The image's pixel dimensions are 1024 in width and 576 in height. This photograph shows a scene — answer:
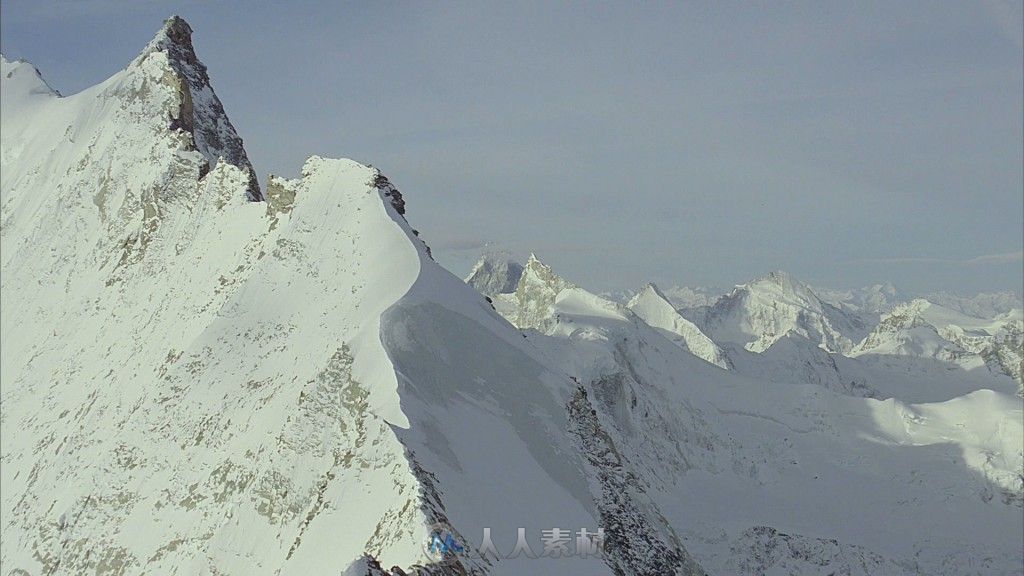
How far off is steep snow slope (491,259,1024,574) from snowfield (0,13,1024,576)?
0.47 m

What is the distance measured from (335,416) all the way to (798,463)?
9820 cm

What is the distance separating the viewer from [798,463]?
128 m

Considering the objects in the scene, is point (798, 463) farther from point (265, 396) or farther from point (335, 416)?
point (335, 416)

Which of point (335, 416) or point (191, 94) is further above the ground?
point (191, 94)

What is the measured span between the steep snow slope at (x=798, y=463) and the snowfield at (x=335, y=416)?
47 cm

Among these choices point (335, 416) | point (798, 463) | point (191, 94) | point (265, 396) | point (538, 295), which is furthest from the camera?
point (538, 295)

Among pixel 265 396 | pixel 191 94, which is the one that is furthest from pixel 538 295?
pixel 265 396

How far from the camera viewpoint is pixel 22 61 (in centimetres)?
15138

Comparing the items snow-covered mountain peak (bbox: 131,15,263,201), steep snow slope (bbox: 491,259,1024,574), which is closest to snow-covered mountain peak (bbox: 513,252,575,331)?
steep snow slope (bbox: 491,259,1024,574)

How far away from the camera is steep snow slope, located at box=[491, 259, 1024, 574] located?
10125cm

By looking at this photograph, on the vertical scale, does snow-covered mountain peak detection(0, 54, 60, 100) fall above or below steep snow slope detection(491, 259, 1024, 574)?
above

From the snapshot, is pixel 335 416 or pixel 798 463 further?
pixel 798 463

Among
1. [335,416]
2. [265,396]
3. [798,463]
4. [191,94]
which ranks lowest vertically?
[335,416]

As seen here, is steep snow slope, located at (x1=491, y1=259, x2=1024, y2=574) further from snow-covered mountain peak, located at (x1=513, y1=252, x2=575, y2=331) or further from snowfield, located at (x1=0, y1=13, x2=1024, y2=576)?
snow-covered mountain peak, located at (x1=513, y1=252, x2=575, y2=331)
